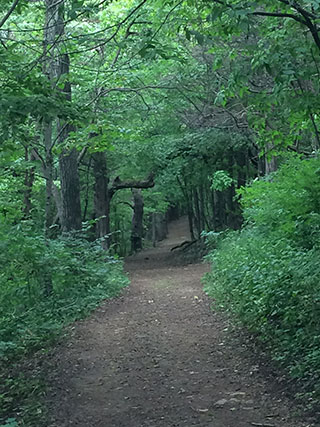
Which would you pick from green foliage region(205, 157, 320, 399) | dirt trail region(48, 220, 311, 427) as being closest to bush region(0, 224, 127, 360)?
dirt trail region(48, 220, 311, 427)

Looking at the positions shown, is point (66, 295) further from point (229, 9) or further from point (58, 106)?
point (229, 9)

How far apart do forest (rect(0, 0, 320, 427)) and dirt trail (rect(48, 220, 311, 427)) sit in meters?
0.39

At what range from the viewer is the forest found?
6.35 meters

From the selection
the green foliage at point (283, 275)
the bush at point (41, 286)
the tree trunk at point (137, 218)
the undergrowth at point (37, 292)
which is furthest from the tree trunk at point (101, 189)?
the bush at point (41, 286)

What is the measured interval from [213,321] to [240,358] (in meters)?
2.41

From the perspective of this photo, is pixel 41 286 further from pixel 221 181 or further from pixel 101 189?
pixel 101 189

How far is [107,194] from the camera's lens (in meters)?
23.0

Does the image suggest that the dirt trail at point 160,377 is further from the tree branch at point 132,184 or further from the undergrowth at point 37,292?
the tree branch at point 132,184

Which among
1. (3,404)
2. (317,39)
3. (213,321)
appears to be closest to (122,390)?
(3,404)

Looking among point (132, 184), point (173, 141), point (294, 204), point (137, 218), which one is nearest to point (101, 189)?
point (132, 184)

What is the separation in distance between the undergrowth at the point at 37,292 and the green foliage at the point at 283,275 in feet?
9.08

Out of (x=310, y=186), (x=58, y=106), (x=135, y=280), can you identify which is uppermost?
Result: (x=58, y=106)

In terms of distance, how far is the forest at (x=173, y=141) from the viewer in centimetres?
635

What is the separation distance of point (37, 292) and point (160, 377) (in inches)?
213
